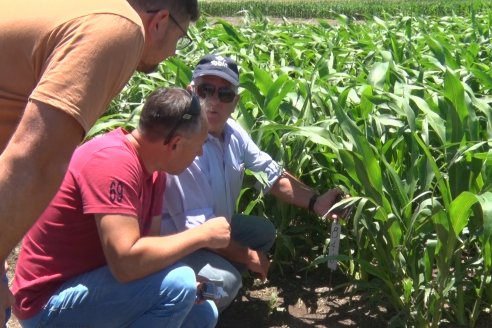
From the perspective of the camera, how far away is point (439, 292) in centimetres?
325

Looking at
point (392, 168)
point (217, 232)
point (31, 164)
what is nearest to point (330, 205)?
point (392, 168)

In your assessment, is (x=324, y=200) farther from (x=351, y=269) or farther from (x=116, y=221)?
(x=116, y=221)

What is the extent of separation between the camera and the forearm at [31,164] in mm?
1686

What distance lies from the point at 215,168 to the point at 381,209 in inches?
23.6

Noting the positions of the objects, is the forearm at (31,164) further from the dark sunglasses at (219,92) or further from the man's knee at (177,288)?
the dark sunglasses at (219,92)

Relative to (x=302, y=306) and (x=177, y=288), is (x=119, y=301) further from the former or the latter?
(x=302, y=306)

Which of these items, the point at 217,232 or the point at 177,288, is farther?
the point at 217,232

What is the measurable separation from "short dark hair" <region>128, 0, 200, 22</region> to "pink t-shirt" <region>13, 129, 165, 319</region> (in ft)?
2.15

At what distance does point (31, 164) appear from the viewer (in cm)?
170

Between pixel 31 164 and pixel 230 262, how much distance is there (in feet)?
5.46

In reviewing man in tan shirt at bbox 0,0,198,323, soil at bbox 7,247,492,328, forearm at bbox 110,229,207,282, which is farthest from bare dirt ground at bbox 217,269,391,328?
man in tan shirt at bbox 0,0,198,323

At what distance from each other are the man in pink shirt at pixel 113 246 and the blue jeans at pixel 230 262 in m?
0.27

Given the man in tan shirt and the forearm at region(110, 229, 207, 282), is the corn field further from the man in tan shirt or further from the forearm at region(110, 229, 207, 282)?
the man in tan shirt

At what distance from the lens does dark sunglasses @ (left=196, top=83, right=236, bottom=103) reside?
348 centimetres
